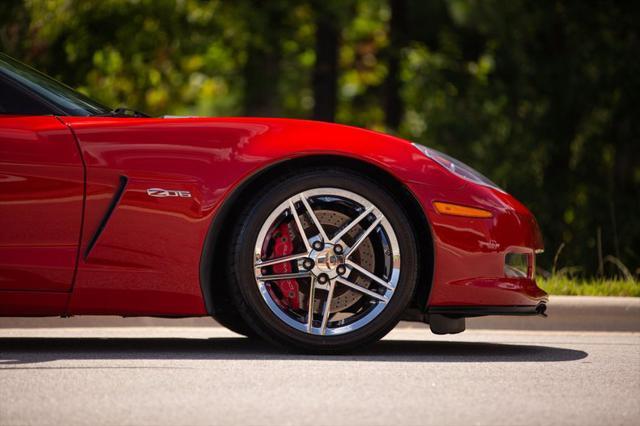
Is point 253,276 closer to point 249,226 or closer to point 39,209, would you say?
point 249,226

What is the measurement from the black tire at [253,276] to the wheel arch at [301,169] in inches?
2.5

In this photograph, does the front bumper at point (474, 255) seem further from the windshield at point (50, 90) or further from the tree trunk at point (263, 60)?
the tree trunk at point (263, 60)

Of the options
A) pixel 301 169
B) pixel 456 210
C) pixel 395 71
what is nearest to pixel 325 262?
pixel 301 169

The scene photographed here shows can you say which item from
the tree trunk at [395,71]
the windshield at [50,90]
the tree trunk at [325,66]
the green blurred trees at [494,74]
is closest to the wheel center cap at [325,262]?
the windshield at [50,90]

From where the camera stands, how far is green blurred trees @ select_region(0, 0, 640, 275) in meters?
11.6

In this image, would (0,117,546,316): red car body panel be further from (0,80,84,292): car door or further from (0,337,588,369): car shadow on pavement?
(0,337,588,369): car shadow on pavement

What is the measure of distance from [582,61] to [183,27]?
23.2 feet

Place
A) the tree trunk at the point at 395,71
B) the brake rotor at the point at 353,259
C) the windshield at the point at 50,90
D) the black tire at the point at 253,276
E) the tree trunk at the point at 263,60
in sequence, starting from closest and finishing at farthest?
the black tire at the point at 253,276
the brake rotor at the point at 353,259
the windshield at the point at 50,90
the tree trunk at the point at 263,60
the tree trunk at the point at 395,71

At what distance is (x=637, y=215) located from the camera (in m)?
11.3

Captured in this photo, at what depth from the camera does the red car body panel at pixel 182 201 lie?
16.4 ft

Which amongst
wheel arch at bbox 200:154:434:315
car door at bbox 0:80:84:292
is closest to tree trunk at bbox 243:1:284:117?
wheel arch at bbox 200:154:434:315

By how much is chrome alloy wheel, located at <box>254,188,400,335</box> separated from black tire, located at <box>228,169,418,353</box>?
3 centimetres

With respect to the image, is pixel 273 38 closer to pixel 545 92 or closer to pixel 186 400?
pixel 545 92

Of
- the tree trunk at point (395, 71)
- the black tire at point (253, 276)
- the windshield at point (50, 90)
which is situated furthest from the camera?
the tree trunk at point (395, 71)
